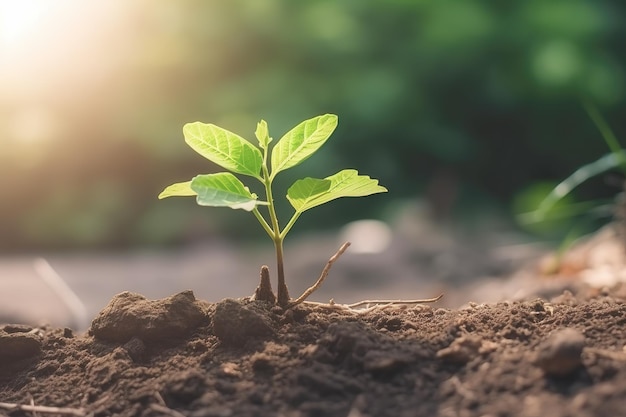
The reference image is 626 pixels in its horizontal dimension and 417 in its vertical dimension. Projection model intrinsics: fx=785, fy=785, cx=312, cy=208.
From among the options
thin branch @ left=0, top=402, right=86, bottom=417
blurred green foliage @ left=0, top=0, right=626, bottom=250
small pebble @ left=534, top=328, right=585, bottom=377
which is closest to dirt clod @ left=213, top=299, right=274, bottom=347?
thin branch @ left=0, top=402, right=86, bottom=417

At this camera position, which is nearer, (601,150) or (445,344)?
(445,344)

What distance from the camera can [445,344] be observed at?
1.11 metres

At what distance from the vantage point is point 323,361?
1.07 meters

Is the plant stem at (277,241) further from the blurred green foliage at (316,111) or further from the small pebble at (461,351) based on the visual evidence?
the blurred green foliage at (316,111)

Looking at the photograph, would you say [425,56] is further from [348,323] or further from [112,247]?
[348,323]

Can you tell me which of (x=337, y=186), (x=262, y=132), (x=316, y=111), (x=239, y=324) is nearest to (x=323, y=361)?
(x=239, y=324)

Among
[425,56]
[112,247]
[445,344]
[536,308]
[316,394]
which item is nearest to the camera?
[316,394]

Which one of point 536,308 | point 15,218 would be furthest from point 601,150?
point 536,308

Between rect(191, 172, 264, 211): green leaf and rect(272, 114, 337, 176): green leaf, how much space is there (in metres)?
0.09

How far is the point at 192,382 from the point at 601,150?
322 inches

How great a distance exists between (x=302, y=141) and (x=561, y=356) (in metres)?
0.50

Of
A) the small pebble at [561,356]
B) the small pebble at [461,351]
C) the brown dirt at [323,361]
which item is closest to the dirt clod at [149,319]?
the brown dirt at [323,361]

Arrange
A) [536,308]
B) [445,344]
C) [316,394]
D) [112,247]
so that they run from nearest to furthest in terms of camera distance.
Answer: [316,394], [445,344], [536,308], [112,247]

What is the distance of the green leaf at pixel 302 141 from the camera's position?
3.91 feet
